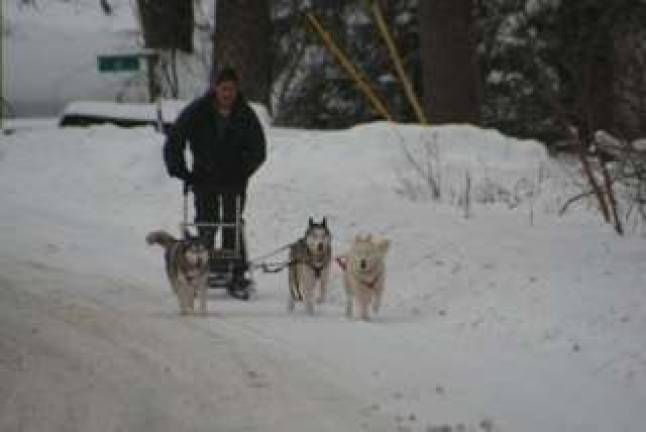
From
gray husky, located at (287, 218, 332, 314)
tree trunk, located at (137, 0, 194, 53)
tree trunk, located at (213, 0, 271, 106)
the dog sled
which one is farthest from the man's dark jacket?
tree trunk, located at (137, 0, 194, 53)

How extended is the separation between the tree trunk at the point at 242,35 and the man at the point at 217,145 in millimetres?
8890

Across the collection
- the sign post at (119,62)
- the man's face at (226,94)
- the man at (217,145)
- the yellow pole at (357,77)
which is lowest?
the yellow pole at (357,77)

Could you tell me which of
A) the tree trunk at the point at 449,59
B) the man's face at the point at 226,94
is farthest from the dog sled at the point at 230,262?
the tree trunk at the point at 449,59

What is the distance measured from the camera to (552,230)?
1527 centimetres

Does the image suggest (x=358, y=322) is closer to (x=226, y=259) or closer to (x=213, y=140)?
(x=226, y=259)

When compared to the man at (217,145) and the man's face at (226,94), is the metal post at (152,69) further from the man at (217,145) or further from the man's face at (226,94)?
the man's face at (226,94)

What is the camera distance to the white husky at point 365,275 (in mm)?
12523

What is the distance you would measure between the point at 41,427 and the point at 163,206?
1068cm

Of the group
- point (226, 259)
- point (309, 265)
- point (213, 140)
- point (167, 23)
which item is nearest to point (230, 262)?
point (226, 259)

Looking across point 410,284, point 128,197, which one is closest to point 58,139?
point 128,197

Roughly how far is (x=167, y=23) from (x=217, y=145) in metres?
15.1

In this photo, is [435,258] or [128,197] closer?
[435,258]

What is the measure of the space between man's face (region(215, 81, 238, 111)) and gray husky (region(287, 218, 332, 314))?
5.20 feet

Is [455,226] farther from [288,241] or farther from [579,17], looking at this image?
[579,17]
